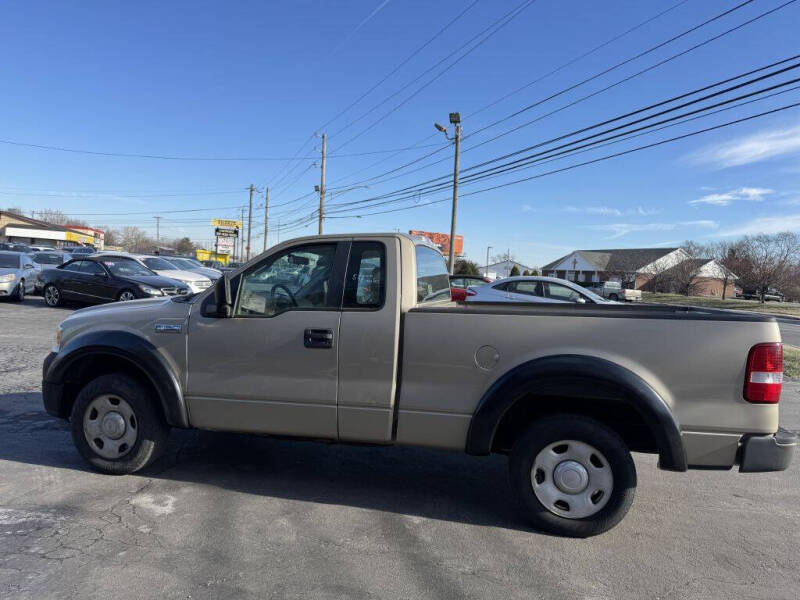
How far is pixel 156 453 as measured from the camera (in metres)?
4.18

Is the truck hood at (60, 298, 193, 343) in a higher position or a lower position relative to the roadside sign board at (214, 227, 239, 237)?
lower

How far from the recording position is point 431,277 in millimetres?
4352

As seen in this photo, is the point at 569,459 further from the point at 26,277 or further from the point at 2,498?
the point at 26,277

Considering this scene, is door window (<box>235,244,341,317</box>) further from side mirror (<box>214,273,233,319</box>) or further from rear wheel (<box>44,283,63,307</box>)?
rear wheel (<box>44,283,63,307</box>)

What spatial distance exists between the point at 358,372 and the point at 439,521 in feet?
3.71

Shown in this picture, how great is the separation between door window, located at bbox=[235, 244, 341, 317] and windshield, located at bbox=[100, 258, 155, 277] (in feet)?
40.0

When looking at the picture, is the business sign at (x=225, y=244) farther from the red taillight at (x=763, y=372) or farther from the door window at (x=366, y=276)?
the red taillight at (x=763, y=372)

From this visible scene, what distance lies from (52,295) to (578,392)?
16299mm

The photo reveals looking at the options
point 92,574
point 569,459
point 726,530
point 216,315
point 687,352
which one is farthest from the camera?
point 216,315

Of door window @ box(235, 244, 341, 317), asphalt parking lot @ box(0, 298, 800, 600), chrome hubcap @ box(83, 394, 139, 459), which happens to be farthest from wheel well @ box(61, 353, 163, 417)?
door window @ box(235, 244, 341, 317)

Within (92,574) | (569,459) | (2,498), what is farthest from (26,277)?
(569,459)

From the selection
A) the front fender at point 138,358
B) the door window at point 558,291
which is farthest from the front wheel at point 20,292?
the door window at point 558,291

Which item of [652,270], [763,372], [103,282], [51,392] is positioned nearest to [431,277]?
[763,372]

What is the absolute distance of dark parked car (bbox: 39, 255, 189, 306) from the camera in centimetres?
1391
